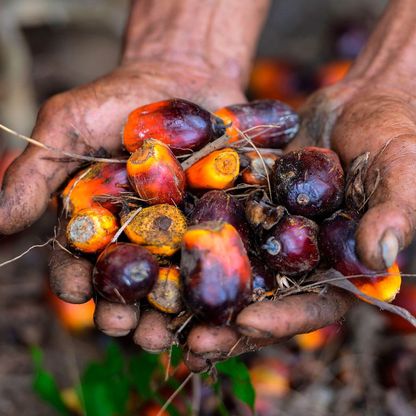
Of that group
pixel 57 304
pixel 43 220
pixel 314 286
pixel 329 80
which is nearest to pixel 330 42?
pixel 329 80

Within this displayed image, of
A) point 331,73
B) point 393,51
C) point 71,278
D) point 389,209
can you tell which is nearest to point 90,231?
point 71,278

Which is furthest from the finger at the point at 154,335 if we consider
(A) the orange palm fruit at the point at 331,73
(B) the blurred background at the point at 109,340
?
(A) the orange palm fruit at the point at 331,73

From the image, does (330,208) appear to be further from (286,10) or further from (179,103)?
(286,10)

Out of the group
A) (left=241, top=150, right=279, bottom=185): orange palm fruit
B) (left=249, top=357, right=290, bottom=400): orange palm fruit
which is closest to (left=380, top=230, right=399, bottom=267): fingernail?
(left=241, top=150, right=279, bottom=185): orange palm fruit

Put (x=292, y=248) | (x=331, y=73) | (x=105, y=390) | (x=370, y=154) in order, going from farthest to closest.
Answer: (x=331, y=73)
(x=105, y=390)
(x=370, y=154)
(x=292, y=248)

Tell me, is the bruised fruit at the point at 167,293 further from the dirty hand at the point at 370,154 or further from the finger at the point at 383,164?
the finger at the point at 383,164

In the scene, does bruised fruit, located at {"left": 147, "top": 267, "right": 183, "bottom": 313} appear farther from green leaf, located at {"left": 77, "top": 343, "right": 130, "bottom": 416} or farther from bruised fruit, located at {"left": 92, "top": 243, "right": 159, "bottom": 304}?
green leaf, located at {"left": 77, "top": 343, "right": 130, "bottom": 416}

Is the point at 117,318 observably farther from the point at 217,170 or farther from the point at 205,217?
the point at 217,170
